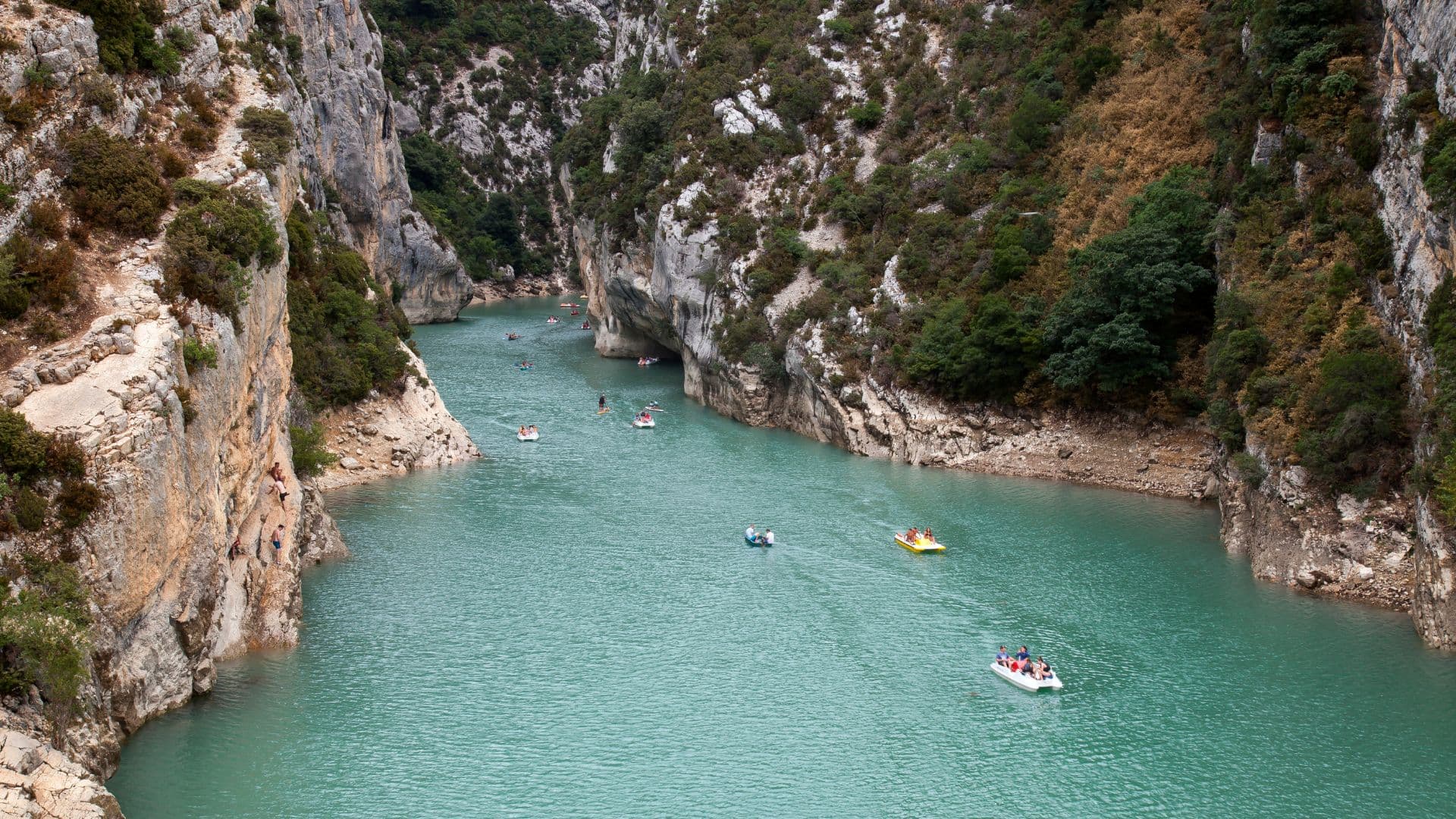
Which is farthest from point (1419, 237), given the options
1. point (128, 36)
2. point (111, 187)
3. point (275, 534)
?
point (128, 36)

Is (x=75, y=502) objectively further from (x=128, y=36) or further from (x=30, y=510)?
(x=128, y=36)

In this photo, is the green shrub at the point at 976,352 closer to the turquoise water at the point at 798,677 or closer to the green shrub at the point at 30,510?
the turquoise water at the point at 798,677

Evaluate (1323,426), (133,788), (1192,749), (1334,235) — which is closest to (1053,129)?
(1334,235)

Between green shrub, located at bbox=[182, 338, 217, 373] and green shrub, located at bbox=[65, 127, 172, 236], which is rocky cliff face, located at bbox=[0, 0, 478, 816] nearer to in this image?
green shrub, located at bbox=[182, 338, 217, 373]

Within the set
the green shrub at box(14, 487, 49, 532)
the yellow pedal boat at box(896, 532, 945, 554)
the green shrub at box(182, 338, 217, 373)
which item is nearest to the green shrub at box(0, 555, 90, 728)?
the green shrub at box(14, 487, 49, 532)

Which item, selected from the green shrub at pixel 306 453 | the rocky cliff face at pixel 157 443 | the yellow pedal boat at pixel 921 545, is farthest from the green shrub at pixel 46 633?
the yellow pedal boat at pixel 921 545
